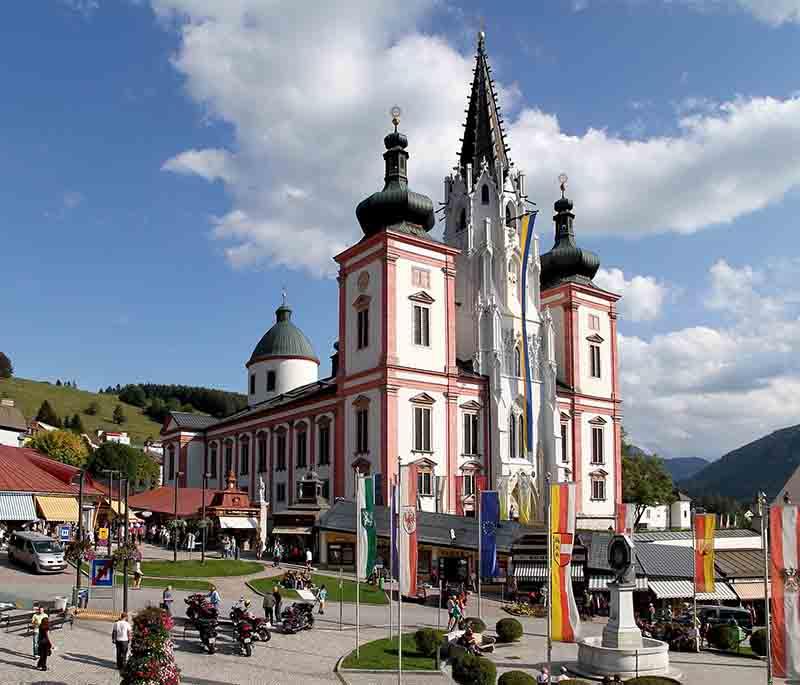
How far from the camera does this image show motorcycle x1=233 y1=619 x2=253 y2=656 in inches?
922

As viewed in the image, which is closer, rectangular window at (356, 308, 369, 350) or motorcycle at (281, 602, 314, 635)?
motorcycle at (281, 602, 314, 635)

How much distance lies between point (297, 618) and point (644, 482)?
56488mm

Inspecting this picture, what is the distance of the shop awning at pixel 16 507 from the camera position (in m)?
42.5

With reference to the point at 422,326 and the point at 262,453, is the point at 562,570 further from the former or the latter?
the point at 262,453

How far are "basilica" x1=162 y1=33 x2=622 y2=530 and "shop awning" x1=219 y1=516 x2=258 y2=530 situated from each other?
6.45 ft

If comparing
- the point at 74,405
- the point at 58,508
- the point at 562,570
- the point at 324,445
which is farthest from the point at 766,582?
the point at 74,405

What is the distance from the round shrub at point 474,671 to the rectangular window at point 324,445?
36062mm

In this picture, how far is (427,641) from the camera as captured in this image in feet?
80.4

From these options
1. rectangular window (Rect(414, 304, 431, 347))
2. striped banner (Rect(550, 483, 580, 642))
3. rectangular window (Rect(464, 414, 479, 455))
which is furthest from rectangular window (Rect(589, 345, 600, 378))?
striped banner (Rect(550, 483, 580, 642))

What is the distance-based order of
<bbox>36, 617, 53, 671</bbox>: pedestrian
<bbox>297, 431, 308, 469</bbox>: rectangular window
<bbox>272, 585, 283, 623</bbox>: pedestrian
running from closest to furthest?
1. <bbox>36, 617, 53, 671</bbox>: pedestrian
2. <bbox>272, 585, 283, 623</bbox>: pedestrian
3. <bbox>297, 431, 308, 469</bbox>: rectangular window

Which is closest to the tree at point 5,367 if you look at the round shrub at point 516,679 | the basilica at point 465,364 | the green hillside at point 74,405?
the green hillside at point 74,405

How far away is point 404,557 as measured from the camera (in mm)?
25266

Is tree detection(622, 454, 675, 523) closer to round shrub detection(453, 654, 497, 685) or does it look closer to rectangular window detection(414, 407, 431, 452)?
rectangular window detection(414, 407, 431, 452)

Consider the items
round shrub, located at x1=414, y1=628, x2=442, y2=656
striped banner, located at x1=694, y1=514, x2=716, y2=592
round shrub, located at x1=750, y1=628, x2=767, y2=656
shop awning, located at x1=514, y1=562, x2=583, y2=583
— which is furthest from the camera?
shop awning, located at x1=514, y1=562, x2=583, y2=583
